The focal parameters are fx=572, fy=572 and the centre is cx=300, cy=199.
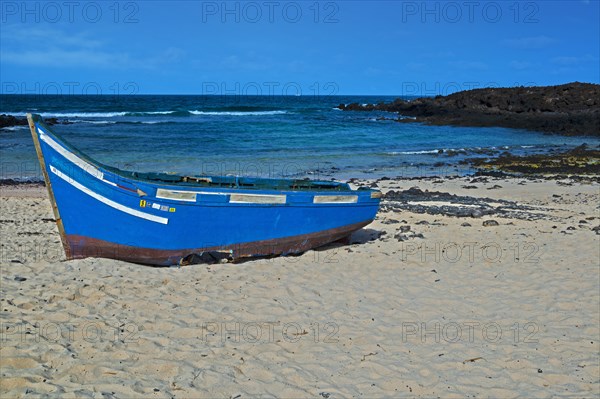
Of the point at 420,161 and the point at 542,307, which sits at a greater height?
the point at 420,161

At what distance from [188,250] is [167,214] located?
2.10ft

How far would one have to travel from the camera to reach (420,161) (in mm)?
23109

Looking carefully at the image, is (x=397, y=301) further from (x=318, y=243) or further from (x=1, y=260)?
(x=1, y=260)

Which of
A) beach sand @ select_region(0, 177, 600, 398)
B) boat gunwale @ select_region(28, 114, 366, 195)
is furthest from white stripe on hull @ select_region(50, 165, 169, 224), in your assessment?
beach sand @ select_region(0, 177, 600, 398)

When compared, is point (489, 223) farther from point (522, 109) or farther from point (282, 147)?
point (522, 109)

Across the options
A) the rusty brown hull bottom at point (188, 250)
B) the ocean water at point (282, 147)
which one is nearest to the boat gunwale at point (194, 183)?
the rusty brown hull bottom at point (188, 250)

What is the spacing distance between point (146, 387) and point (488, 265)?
5.59 m

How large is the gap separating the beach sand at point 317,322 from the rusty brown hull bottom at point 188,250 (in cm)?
21

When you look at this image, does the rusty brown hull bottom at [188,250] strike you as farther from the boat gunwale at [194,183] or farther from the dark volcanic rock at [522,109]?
the dark volcanic rock at [522,109]

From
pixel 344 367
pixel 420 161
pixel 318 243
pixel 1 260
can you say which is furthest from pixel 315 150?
pixel 344 367

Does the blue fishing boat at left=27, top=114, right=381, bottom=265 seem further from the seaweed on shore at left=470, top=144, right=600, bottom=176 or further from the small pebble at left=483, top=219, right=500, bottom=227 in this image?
the seaweed on shore at left=470, top=144, right=600, bottom=176

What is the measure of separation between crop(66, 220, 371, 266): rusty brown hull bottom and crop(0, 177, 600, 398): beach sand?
0.21 metres

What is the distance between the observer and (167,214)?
25.8 ft

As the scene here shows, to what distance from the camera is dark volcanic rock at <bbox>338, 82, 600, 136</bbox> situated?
38.6 meters
